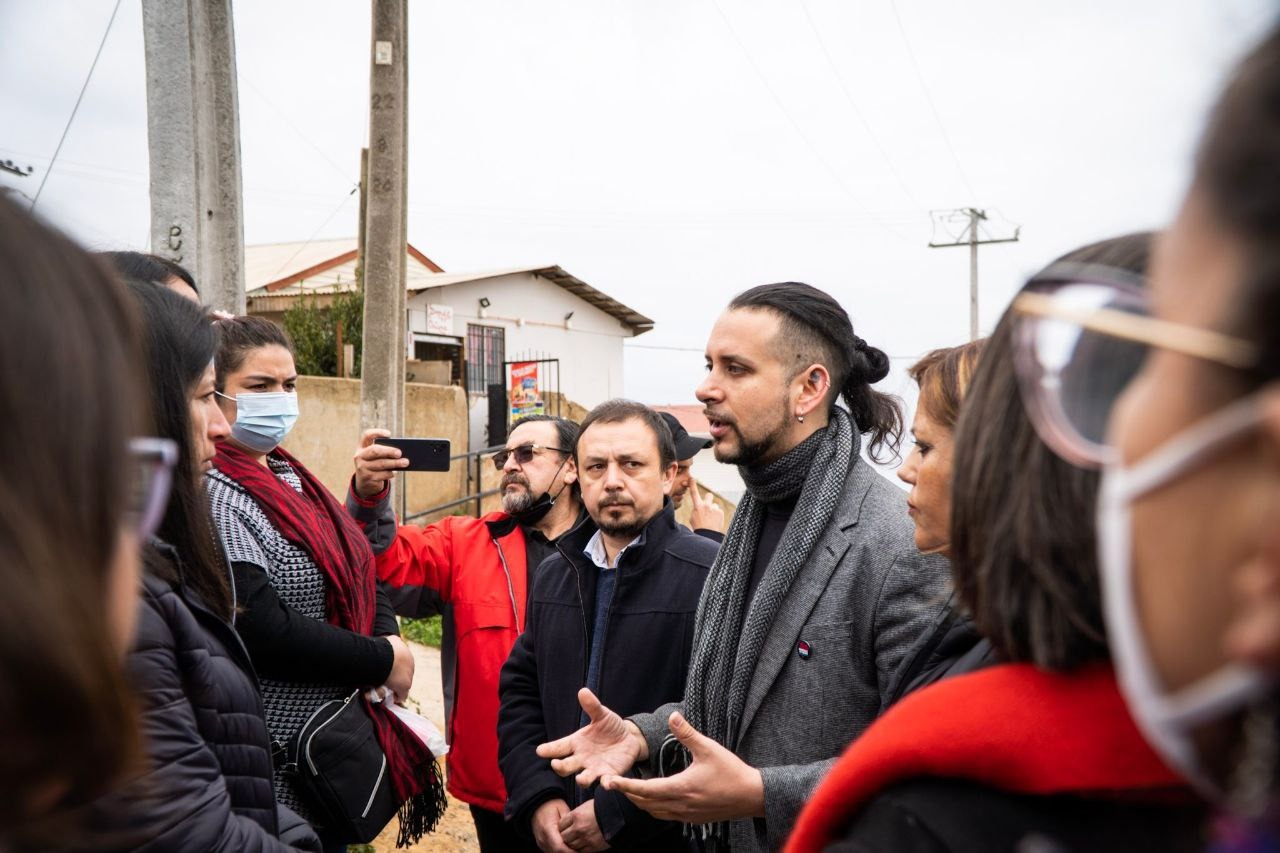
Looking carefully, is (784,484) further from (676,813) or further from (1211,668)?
(1211,668)

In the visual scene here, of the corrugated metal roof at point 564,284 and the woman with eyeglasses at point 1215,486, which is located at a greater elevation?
the corrugated metal roof at point 564,284

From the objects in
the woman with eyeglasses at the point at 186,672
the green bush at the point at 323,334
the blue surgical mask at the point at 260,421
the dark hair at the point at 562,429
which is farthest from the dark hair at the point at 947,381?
the green bush at the point at 323,334

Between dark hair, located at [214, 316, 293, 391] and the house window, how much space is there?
19224 millimetres

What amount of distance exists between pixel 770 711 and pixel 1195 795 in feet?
5.69

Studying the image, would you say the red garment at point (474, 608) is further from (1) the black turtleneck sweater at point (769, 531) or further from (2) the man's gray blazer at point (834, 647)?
(2) the man's gray blazer at point (834, 647)

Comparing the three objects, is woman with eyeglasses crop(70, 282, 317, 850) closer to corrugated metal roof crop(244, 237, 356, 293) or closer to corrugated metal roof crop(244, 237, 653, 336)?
corrugated metal roof crop(244, 237, 653, 336)

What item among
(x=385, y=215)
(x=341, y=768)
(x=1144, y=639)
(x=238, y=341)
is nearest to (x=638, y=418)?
(x=238, y=341)

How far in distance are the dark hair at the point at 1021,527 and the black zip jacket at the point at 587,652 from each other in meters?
2.11

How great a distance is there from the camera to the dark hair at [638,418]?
12.1ft

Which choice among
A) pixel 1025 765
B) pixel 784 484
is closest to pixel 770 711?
pixel 784 484

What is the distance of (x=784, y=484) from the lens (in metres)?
2.79

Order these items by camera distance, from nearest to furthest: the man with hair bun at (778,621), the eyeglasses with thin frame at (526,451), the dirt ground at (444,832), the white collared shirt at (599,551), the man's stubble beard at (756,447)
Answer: the man with hair bun at (778,621), the man's stubble beard at (756,447), the white collared shirt at (599,551), the eyeglasses with thin frame at (526,451), the dirt ground at (444,832)

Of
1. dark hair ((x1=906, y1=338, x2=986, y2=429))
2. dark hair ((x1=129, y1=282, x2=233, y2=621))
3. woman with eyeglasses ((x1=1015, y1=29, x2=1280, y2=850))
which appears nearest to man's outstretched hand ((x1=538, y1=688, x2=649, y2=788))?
dark hair ((x1=129, y1=282, x2=233, y2=621))

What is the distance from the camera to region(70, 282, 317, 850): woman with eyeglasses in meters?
1.38
